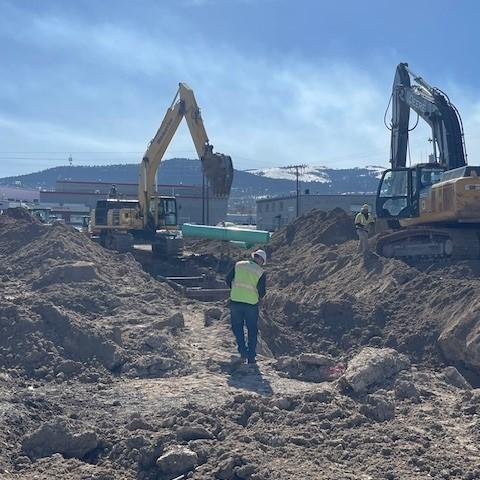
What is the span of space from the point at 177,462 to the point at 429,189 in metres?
11.7

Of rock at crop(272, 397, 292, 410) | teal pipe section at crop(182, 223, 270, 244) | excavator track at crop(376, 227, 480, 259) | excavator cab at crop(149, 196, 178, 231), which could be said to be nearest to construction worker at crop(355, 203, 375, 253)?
excavator track at crop(376, 227, 480, 259)

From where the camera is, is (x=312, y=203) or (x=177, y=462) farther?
(x=312, y=203)

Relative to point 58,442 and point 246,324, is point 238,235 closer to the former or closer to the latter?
point 246,324

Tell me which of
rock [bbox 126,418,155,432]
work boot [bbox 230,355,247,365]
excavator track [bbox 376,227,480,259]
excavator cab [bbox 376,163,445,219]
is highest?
excavator cab [bbox 376,163,445,219]

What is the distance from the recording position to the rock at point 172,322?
36.3 feet

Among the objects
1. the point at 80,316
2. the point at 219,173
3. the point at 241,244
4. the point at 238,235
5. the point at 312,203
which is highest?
the point at 219,173

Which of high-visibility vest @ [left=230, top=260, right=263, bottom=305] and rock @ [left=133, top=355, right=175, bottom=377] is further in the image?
high-visibility vest @ [left=230, top=260, right=263, bottom=305]

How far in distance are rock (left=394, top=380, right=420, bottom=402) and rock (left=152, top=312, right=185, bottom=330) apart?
11.9 feet

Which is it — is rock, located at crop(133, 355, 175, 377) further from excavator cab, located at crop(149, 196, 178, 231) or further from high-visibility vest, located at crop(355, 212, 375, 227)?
excavator cab, located at crop(149, 196, 178, 231)

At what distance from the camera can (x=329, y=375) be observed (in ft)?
31.3

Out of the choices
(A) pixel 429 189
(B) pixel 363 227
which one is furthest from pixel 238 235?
(A) pixel 429 189

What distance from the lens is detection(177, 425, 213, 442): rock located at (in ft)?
23.1

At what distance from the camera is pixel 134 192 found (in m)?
64.9

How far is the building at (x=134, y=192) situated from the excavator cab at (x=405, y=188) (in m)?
45.7
